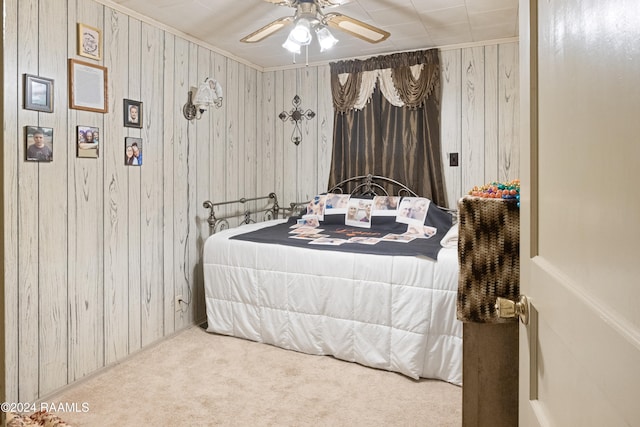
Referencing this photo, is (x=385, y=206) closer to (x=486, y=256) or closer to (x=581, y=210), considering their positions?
(x=486, y=256)

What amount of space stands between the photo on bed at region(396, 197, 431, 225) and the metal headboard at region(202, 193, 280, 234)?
1500mm

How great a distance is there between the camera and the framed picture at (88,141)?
2.57 meters

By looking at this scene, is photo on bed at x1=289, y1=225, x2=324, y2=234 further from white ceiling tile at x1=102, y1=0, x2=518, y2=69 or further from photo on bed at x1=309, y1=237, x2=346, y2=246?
white ceiling tile at x1=102, y1=0, x2=518, y2=69

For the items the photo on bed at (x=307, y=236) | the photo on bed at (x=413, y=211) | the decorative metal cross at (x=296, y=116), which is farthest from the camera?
the decorative metal cross at (x=296, y=116)

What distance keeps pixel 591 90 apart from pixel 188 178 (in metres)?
3.22

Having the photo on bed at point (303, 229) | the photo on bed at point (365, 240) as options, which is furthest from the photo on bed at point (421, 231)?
the photo on bed at point (303, 229)

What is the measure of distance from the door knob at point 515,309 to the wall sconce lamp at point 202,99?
9.68ft

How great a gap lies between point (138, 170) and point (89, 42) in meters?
0.86

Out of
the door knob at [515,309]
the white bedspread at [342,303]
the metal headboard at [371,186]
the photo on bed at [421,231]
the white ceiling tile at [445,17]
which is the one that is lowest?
the white bedspread at [342,303]

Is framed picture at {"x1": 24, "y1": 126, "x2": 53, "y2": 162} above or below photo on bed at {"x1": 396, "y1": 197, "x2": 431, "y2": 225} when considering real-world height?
above

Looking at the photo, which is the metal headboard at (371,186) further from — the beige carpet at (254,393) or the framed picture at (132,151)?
the framed picture at (132,151)

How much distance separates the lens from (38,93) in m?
2.32

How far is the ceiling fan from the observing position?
7.90 ft

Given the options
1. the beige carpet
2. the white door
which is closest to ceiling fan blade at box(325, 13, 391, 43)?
the white door
